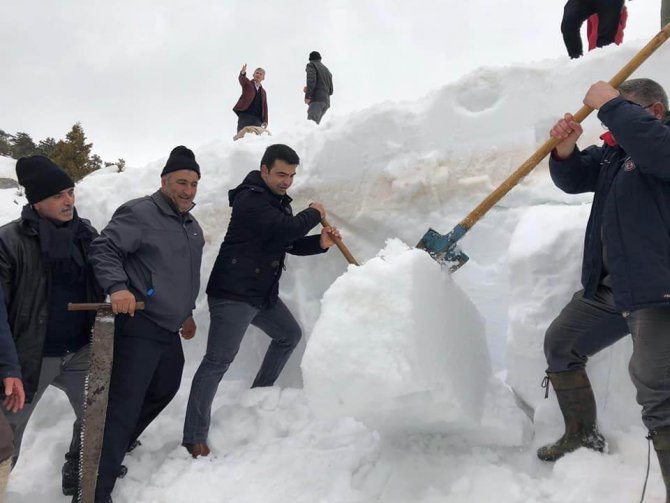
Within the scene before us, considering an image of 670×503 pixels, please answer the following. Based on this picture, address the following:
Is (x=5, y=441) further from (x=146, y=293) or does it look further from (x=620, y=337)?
(x=620, y=337)

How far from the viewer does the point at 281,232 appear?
9.24 ft

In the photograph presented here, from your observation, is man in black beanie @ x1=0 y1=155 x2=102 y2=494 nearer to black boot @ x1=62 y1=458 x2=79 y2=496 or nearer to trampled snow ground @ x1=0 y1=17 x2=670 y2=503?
black boot @ x1=62 y1=458 x2=79 y2=496

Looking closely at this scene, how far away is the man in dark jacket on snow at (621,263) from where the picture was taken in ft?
5.49

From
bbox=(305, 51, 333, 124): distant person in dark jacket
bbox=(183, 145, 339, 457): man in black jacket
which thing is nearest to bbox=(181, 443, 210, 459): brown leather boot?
bbox=(183, 145, 339, 457): man in black jacket

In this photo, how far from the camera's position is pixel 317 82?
6.75 metres

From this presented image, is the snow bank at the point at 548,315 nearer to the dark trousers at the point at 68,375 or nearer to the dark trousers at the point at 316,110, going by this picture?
the dark trousers at the point at 68,375

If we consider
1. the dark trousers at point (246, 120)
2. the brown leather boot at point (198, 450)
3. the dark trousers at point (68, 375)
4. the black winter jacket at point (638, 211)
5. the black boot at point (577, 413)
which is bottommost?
the brown leather boot at point (198, 450)

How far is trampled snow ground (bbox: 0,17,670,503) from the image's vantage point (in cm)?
216

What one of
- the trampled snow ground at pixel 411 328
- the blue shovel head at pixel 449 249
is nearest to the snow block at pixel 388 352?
the trampled snow ground at pixel 411 328

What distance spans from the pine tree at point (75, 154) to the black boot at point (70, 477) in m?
16.2

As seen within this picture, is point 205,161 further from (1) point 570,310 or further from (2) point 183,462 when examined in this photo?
(1) point 570,310

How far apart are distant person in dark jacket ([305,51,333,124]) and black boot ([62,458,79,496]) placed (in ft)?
16.9

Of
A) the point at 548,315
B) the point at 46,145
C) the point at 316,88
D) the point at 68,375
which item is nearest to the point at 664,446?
the point at 548,315

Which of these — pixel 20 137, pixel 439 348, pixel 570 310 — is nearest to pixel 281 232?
pixel 439 348
